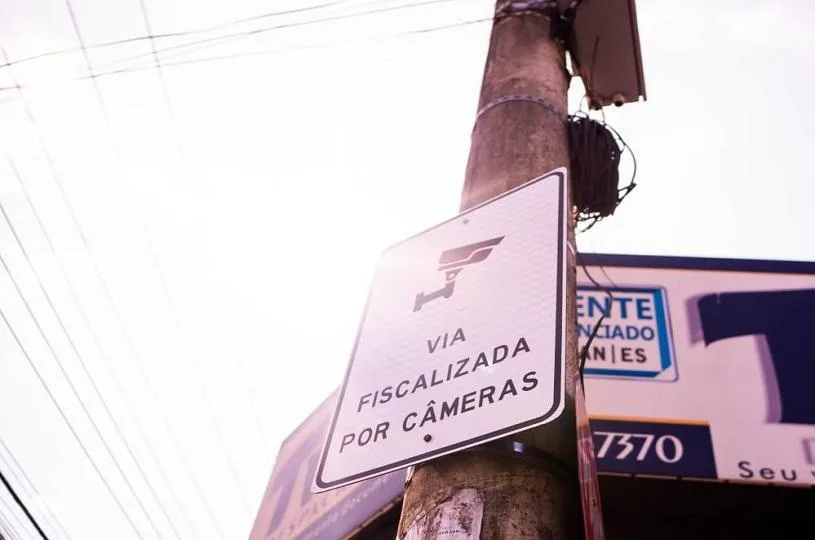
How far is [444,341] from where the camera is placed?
5.36 feet

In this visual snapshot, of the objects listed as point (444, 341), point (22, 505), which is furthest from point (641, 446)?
point (22, 505)

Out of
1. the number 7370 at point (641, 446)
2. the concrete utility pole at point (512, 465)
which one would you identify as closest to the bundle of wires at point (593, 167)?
the concrete utility pole at point (512, 465)

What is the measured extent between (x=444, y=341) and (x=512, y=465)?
38cm

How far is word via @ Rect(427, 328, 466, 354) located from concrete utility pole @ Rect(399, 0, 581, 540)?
0.25m

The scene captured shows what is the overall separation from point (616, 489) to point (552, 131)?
2.47m

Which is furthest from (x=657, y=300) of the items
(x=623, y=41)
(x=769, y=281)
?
(x=623, y=41)

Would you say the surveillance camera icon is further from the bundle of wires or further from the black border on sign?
the bundle of wires

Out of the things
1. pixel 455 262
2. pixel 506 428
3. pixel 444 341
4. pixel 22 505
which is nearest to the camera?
pixel 506 428

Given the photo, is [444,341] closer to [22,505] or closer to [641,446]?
[641,446]

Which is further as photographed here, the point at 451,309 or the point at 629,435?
the point at 629,435

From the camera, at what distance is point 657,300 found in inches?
197

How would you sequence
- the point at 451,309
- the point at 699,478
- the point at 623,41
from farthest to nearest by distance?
the point at 699,478 → the point at 623,41 → the point at 451,309

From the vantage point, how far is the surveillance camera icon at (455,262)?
180cm

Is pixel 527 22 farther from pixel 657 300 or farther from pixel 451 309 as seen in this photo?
pixel 657 300
